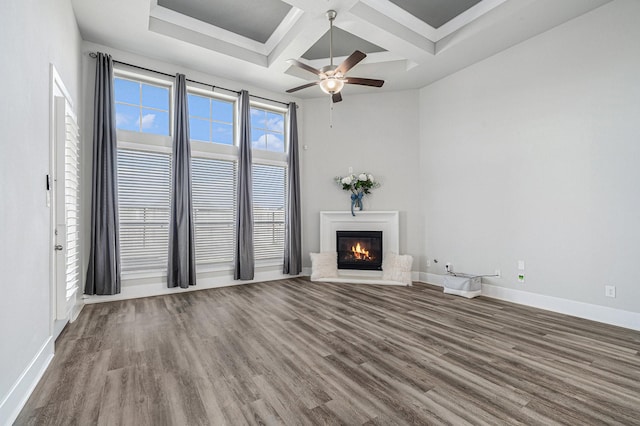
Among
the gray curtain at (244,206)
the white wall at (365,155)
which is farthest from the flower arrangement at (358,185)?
the gray curtain at (244,206)

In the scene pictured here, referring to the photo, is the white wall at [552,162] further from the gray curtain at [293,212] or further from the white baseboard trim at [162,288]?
the white baseboard trim at [162,288]

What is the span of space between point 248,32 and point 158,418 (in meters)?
4.82

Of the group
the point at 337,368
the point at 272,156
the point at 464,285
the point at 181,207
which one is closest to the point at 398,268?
the point at 464,285

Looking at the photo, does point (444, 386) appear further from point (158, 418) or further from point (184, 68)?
point (184, 68)

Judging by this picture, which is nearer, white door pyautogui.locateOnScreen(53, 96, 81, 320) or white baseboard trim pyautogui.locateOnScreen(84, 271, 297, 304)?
white door pyautogui.locateOnScreen(53, 96, 81, 320)

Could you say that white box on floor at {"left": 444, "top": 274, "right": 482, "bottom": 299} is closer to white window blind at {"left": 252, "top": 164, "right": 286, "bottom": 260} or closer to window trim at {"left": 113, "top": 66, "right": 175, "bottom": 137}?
white window blind at {"left": 252, "top": 164, "right": 286, "bottom": 260}

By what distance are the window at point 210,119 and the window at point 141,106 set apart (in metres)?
0.41

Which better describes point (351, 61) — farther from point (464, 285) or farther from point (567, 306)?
point (567, 306)

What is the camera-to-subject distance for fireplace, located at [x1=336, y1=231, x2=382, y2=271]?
18.6 feet

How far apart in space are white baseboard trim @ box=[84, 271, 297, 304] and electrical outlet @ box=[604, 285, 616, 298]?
471 cm

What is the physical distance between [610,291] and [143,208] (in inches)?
241

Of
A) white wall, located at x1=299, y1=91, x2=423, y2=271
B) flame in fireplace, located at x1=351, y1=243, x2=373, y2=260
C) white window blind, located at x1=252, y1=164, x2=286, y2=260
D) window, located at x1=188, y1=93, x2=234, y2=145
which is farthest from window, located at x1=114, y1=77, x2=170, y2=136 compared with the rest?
flame in fireplace, located at x1=351, y1=243, x2=373, y2=260

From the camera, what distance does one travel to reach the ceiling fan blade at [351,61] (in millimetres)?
3238

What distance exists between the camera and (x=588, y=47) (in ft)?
11.6
